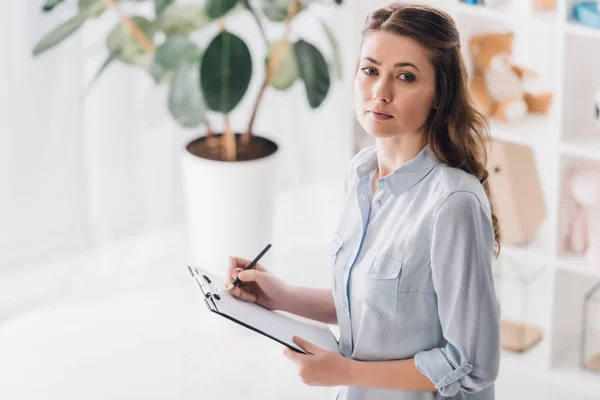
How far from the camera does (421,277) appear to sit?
1229 mm

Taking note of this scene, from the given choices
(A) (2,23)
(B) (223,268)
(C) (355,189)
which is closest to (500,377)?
(B) (223,268)

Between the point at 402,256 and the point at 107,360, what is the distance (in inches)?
57.6

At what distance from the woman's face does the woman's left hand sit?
310 millimetres

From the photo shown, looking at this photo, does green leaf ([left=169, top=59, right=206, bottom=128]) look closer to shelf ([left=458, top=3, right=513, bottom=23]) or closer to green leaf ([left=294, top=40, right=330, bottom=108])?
green leaf ([left=294, top=40, right=330, bottom=108])

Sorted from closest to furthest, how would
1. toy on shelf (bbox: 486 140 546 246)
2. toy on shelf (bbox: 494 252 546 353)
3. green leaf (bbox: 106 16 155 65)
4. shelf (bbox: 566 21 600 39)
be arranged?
shelf (bbox: 566 21 600 39), toy on shelf (bbox: 486 140 546 246), toy on shelf (bbox: 494 252 546 353), green leaf (bbox: 106 16 155 65)

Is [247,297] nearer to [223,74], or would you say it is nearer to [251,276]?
[251,276]

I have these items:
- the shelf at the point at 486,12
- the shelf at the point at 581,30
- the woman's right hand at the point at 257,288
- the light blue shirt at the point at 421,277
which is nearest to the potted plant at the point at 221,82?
the shelf at the point at 486,12

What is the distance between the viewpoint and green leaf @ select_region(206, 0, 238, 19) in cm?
242

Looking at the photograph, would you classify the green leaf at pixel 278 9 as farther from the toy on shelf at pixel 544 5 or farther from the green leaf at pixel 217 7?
the toy on shelf at pixel 544 5

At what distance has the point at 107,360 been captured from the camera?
2480 mm

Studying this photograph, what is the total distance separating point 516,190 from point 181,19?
1053mm

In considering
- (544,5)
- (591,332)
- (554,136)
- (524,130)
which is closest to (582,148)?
(554,136)

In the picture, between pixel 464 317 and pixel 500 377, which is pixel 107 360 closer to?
pixel 500 377

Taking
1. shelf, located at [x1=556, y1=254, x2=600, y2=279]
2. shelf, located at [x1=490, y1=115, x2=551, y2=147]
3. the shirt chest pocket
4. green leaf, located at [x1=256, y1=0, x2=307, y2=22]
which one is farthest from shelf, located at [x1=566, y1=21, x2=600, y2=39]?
the shirt chest pocket
